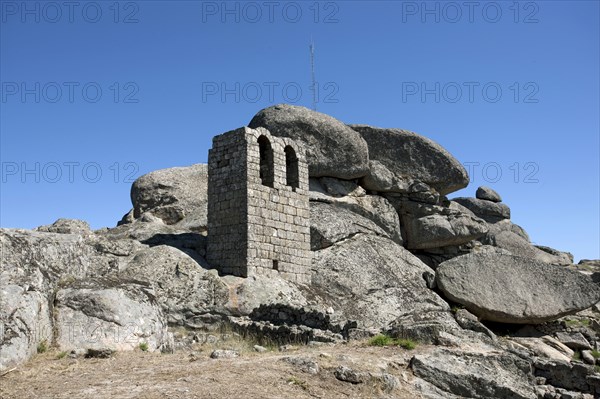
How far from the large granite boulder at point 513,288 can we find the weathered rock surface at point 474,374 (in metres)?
8.52

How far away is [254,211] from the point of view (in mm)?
16250

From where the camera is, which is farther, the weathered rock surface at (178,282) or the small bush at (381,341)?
the weathered rock surface at (178,282)

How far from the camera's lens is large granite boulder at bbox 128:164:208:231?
73.2 feet

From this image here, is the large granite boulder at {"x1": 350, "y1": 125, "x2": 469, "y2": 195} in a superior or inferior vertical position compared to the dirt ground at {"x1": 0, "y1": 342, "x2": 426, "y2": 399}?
superior

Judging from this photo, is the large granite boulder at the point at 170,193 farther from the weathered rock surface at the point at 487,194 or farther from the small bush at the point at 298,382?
the weathered rock surface at the point at 487,194

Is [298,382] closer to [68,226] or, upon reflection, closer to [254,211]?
[254,211]

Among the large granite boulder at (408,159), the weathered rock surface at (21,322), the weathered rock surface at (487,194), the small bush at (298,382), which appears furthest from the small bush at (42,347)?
the weathered rock surface at (487,194)

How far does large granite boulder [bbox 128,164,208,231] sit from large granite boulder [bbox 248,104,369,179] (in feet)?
11.2

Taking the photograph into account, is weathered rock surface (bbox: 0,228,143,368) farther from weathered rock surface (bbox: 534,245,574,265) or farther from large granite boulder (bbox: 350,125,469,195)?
weathered rock surface (bbox: 534,245,574,265)

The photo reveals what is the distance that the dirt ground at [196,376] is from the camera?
7340 millimetres

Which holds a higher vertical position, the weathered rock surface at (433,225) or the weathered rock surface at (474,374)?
the weathered rock surface at (433,225)

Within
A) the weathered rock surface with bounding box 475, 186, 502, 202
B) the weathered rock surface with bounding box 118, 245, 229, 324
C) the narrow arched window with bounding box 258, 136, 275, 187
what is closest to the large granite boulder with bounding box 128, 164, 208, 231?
the narrow arched window with bounding box 258, 136, 275, 187

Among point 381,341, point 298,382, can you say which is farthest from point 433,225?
point 298,382

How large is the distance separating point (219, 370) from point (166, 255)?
767 centimetres
